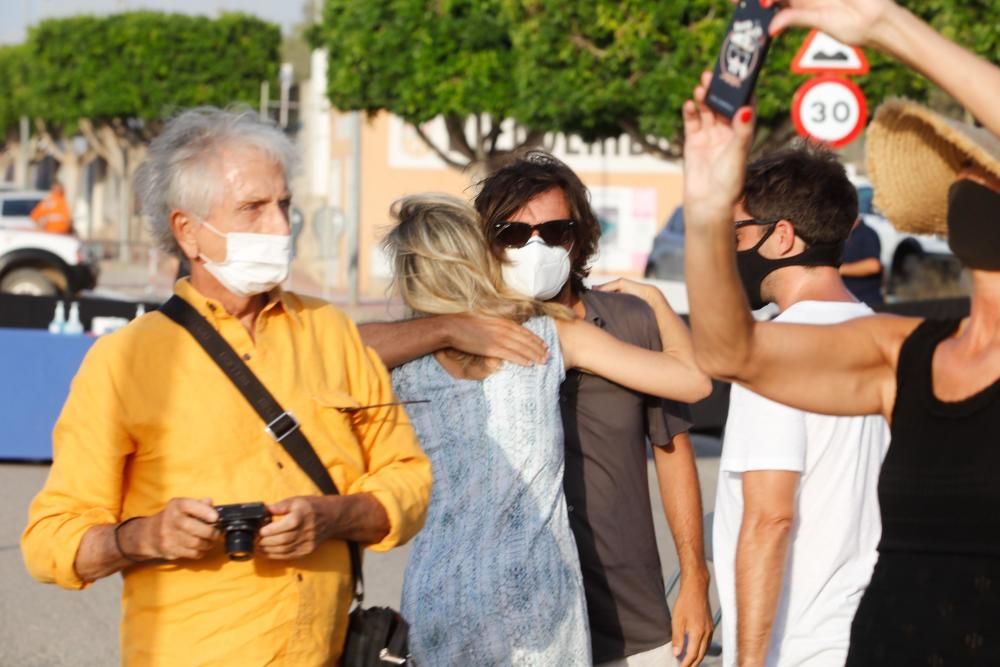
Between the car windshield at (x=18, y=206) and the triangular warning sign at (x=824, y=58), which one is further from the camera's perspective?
the car windshield at (x=18, y=206)

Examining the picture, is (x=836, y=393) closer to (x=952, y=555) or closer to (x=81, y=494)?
(x=952, y=555)

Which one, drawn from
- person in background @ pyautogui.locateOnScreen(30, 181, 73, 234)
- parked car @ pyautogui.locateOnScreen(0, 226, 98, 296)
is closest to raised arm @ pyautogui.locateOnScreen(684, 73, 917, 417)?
parked car @ pyautogui.locateOnScreen(0, 226, 98, 296)

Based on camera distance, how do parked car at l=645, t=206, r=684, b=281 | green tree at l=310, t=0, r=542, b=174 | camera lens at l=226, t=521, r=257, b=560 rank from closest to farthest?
camera lens at l=226, t=521, r=257, b=560 < parked car at l=645, t=206, r=684, b=281 < green tree at l=310, t=0, r=542, b=174

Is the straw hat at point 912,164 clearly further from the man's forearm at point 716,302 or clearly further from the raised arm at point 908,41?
the man's forearm at point 716,302

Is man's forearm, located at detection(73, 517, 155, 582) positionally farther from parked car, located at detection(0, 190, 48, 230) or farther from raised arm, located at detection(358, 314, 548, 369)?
parked car, located at detection(0, 190, 48, 230)

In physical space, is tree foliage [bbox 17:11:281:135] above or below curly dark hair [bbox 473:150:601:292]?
below

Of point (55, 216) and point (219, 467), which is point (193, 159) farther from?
point (55, 216)

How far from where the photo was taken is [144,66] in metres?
54.1

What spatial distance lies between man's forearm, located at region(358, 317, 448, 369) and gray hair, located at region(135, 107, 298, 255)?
0.55 m

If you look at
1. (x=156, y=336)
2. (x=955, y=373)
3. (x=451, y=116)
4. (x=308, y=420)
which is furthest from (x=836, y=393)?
(x=451, y=116)

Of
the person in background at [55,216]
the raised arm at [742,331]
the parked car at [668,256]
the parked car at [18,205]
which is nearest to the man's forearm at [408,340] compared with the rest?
the raised arm at [742,331]

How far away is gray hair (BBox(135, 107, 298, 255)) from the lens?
3373 millimetres

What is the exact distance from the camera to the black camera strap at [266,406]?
3.20 metres

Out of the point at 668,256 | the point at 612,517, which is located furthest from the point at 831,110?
the point at 612,517
